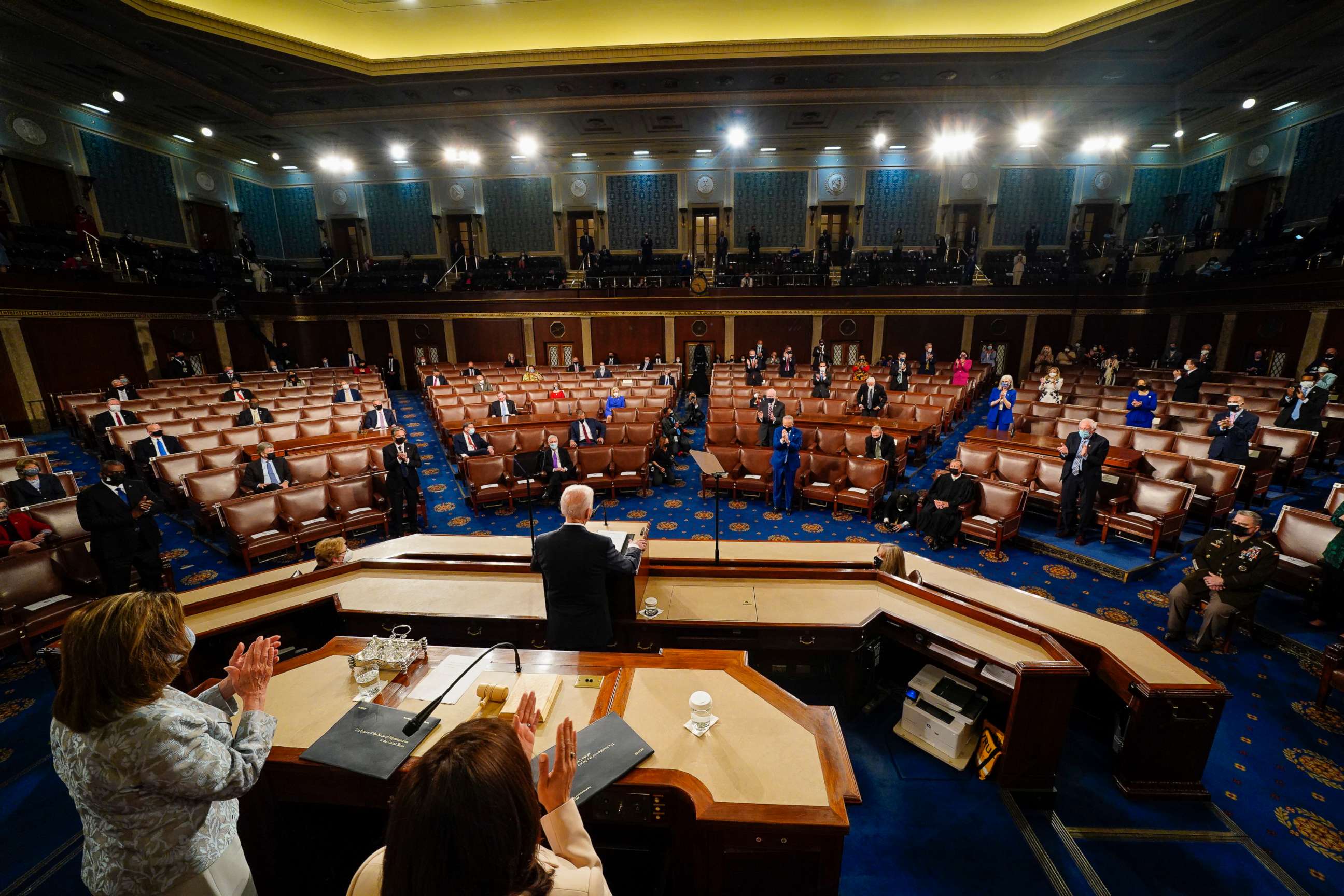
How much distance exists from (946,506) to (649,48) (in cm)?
1315

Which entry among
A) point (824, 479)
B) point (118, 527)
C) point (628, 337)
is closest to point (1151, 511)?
point (824, 479)

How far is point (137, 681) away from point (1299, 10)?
66.6 feet

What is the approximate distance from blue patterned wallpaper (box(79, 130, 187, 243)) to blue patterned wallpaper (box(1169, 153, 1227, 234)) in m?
35.8

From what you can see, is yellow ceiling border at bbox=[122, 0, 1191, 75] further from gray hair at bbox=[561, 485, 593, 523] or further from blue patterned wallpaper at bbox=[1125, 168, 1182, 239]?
gray hair at bbox=[561, 485, 593, 523]

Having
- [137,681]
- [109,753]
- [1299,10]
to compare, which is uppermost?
[1299,10]

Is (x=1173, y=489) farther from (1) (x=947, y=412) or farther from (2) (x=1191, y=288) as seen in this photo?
(2) (x=1191, y=288)

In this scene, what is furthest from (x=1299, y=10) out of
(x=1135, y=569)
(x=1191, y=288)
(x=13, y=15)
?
(x=13, y=15)

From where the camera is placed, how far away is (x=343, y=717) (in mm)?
2395

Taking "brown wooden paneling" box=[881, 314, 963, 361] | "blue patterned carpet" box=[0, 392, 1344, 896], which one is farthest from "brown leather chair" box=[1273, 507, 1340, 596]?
"brown wooden paneling" box=[881, 314, 963, 361]

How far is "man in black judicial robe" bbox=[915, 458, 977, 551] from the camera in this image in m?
6.90

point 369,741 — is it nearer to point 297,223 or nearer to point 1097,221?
point 1097,221

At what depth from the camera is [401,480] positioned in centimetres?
748

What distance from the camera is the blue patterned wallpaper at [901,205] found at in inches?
826

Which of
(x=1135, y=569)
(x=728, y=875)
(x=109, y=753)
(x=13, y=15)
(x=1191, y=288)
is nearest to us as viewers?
(x=109, y=753)
